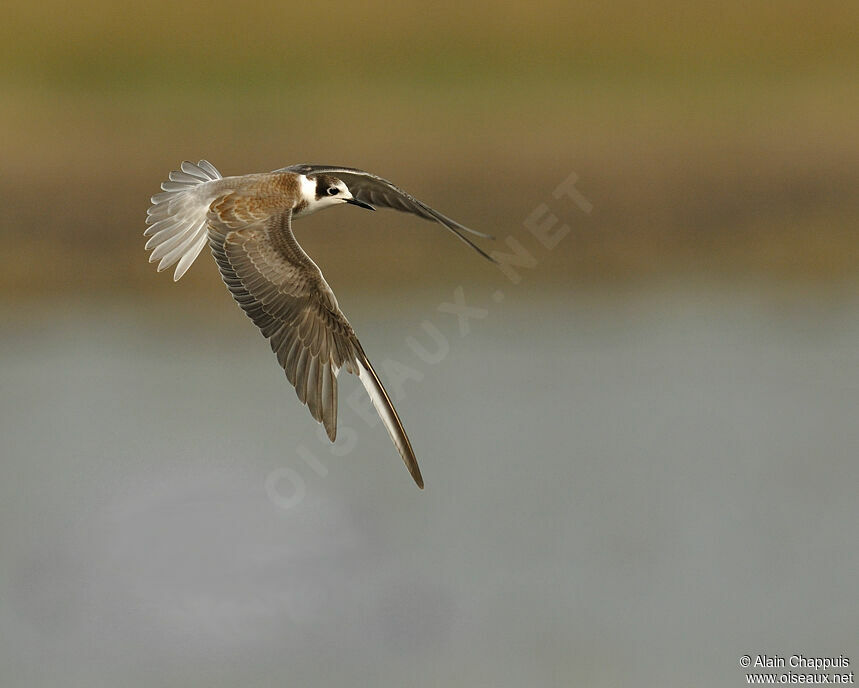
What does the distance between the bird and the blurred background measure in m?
3.23

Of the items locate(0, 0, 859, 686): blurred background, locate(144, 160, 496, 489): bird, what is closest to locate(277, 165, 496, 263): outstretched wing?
locate(144, 160, 496, 489): bird

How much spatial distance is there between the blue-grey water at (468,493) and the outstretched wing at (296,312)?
3.24 meters

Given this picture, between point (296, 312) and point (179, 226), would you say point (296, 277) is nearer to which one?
point (296, 312)

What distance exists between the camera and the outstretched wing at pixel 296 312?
6820 millimetres

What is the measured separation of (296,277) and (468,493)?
15.0ft

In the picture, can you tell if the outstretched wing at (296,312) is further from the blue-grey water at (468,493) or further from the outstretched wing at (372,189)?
the blue-grey water at (468,493)

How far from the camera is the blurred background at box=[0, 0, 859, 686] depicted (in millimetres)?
10172

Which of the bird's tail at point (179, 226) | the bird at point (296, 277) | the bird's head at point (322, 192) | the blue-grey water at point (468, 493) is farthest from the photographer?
the blue-grey water at point (468, 493)

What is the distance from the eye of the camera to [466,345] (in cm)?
1379

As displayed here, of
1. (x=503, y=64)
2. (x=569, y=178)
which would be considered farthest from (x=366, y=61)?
(x=569, y=178)

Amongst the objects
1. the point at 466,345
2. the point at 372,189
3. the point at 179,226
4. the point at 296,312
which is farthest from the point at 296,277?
the point at 466,345

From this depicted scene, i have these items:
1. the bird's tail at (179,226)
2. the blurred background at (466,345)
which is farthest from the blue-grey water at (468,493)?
the bird's tail at (179,226)

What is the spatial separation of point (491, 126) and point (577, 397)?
171 inches

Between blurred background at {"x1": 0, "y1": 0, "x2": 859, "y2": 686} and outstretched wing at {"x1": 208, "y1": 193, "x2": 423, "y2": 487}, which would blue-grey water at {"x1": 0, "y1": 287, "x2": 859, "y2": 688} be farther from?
outstretched wing at {"x1": 208, "y1": 193, "x2": 423, "y2": 487}
